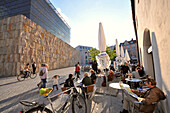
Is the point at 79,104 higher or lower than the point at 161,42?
lower

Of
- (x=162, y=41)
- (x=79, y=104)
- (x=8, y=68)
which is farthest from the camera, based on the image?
(x=8, y=68)

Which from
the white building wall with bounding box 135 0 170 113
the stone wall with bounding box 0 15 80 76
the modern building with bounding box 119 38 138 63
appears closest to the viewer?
the white building wall with bounding box 135 0 170 113

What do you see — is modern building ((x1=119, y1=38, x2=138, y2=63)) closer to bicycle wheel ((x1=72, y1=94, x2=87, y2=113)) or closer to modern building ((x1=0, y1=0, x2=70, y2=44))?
modern building ((x1=0, y1=0, x2=70, y2=44))

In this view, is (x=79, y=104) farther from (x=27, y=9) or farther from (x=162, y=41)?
(x=27, y=9)

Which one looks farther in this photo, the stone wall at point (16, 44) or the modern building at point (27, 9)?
the modern building at point (27, 9)

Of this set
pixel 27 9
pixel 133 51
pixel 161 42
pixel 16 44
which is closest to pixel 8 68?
pixel 16 44

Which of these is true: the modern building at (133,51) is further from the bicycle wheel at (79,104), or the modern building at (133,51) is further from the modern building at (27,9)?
the bicycle wheel at (79,104)

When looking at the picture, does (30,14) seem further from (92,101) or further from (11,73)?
(92,101)

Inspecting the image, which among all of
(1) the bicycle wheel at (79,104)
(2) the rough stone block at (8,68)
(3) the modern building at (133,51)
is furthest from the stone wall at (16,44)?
(3) the modern building at (133,51)

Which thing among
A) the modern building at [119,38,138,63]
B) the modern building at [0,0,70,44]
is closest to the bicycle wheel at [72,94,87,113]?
the modern building at [0,0,70,44]

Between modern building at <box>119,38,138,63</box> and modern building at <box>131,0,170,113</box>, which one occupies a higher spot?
modern building at <box>119,38,138,63</box>

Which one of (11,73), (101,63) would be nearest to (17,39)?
(11,73)

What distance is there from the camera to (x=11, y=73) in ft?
34.0

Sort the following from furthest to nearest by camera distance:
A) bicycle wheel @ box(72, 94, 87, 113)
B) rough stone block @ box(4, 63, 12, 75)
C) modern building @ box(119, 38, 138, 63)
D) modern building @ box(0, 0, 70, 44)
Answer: modern building @ box(119, 38, 138, 63) < modern building @ box(0, 0, 70, 44) < rough stone block @ box(4, 63, 12, 75) < bicycle wheel @ box(72, 94, 87, 113)
